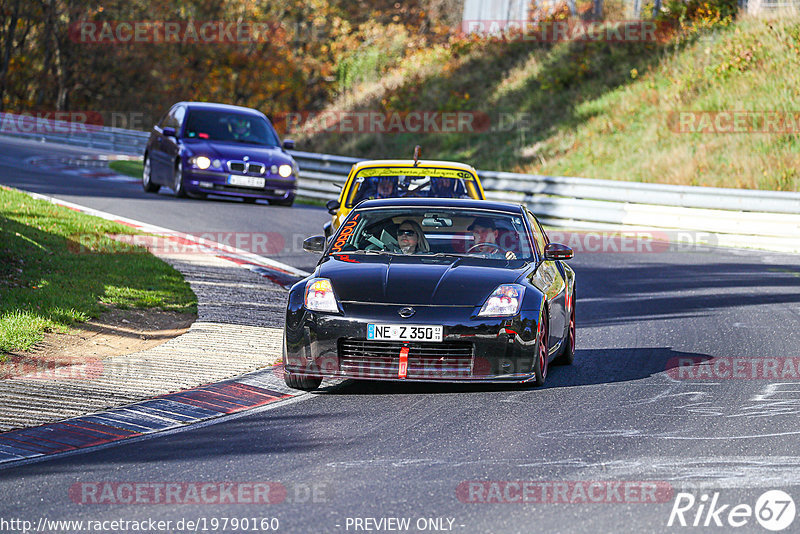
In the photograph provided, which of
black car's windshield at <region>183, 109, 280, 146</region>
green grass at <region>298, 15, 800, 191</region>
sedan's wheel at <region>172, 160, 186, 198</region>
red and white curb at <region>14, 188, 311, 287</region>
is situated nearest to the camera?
red and white curb at <region>14, 188, 311, 287</region>

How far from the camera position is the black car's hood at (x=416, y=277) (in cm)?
842

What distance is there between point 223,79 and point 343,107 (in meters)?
16.7

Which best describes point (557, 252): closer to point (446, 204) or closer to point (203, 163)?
point (446, 204)

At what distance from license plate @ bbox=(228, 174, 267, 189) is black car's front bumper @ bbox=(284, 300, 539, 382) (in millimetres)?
14126

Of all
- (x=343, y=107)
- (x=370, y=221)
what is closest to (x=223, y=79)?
(x=343, y=107)

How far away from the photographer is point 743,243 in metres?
20.4

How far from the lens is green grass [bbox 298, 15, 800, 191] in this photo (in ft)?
87.4

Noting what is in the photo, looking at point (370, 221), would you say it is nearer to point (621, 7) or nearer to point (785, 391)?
point (785, 391)

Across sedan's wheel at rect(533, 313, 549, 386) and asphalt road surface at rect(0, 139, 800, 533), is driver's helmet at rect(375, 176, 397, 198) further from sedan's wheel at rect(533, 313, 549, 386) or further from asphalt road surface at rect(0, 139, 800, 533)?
sedan's wheel at rect(533, 313, 549, 386)

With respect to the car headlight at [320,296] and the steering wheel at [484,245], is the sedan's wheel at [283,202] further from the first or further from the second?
the car headlight at [320,296]

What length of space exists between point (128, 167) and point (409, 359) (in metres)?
24.7

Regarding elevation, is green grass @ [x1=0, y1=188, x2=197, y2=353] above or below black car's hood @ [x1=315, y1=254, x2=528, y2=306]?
below

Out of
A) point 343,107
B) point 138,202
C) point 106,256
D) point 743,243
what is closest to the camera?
point 106,256

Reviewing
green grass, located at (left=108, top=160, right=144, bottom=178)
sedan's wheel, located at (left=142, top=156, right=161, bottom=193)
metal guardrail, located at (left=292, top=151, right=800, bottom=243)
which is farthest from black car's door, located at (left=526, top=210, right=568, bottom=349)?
→ green grass, located at (left=108, top=160, right=144, bottom=178)
